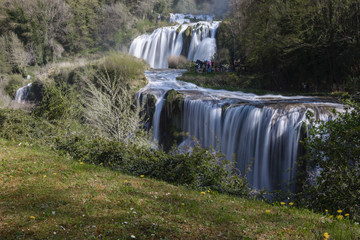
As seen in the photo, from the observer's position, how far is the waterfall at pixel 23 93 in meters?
30.4

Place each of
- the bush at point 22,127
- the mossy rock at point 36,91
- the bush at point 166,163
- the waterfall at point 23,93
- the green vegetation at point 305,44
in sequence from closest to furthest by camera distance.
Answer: the bush at point 166,163 < the bush at point 22,127 < the green vegetation at point 305,44 < the mossy rock at point 36,91 < the waterfall at point 23,93

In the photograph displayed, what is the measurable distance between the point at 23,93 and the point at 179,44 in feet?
61.2

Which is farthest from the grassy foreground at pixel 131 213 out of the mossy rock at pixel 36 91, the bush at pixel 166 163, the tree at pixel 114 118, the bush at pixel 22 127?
the mossy rock at pixel 36 91

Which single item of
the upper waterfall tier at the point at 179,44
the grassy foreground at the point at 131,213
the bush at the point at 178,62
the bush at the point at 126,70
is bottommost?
the grassy foreground at the point at 131,213

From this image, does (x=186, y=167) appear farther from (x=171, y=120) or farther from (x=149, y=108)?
(x=149, y=108)

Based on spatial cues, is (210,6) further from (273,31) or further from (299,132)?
(299,132)

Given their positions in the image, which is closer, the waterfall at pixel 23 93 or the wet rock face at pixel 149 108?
the wet rock face at pixel 149 108

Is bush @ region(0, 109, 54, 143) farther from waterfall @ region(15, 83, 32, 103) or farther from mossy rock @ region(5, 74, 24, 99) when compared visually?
mossy rock @ region(5, 74, 24, 99)

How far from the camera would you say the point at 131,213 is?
4176mm

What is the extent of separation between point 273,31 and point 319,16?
3.09 meters

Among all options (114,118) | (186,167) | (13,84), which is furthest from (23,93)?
(186,167)

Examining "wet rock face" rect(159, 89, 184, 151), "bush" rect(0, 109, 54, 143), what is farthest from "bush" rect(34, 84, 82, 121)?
"wet rock face" rect(159, 89, 184, 151)

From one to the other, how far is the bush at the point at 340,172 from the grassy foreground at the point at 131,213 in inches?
34.6

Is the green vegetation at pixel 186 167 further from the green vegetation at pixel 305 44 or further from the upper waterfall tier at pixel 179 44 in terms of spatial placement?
the upper waterfall tier at pixel 179 44
